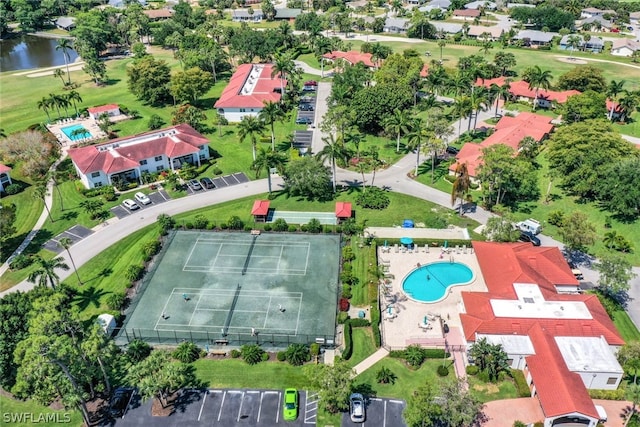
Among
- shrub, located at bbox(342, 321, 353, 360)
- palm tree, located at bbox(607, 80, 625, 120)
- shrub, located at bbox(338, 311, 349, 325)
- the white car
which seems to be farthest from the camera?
palm tree, located at bbox(607, 80, 625, 120)

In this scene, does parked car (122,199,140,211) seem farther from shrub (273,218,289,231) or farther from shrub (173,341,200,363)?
shrub (173,341,200,363)

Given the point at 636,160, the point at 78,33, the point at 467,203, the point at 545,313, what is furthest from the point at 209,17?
the point at 545,313

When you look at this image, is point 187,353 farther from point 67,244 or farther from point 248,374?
point 67,244

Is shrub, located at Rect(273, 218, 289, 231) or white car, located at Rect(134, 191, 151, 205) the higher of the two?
white car, located at Rect(134, 191, 151, 205)

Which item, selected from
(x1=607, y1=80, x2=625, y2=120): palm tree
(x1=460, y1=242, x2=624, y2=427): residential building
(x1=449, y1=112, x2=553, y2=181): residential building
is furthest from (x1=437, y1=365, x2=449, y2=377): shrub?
(x1=607, y1=80, x2=625, y2=120): palm tree

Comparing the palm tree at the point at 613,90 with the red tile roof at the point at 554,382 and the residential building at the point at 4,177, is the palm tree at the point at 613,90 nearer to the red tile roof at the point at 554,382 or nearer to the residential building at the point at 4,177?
the red tile roof at the point at 554,382

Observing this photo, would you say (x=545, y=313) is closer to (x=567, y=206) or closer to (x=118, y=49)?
(x=567, y=206)
